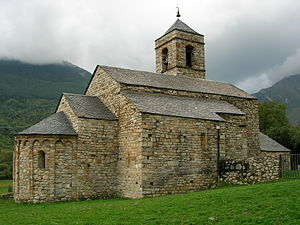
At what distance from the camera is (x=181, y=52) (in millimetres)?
30969

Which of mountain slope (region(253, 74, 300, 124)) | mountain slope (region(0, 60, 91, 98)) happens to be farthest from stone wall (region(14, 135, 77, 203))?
mountain slope (region(253, 74, 300, 124))

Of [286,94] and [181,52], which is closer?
[181,52]

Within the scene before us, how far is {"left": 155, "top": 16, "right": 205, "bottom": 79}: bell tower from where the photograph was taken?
30791mm

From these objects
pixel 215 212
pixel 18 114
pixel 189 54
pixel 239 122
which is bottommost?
pixel 215 212

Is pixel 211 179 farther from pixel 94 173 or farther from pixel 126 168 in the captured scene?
pixel 94 173

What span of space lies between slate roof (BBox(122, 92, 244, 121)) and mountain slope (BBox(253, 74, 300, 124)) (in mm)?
110758

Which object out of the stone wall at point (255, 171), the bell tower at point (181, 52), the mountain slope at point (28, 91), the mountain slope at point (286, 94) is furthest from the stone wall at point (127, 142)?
the mountain slope at point (286, 94)

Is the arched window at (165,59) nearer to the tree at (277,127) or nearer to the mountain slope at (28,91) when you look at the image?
the tree at (277,127)

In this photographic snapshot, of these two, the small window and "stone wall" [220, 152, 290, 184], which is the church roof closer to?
"stone wall" [220, 152, 290, 184]

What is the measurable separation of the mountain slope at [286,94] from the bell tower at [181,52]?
103541 mm

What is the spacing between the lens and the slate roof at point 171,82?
2338cm

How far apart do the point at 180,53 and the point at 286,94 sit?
142430mm

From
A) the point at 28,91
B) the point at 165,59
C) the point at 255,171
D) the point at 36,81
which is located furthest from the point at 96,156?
the point at 36,81

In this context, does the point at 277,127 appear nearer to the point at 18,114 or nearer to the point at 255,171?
the point at 255,171
